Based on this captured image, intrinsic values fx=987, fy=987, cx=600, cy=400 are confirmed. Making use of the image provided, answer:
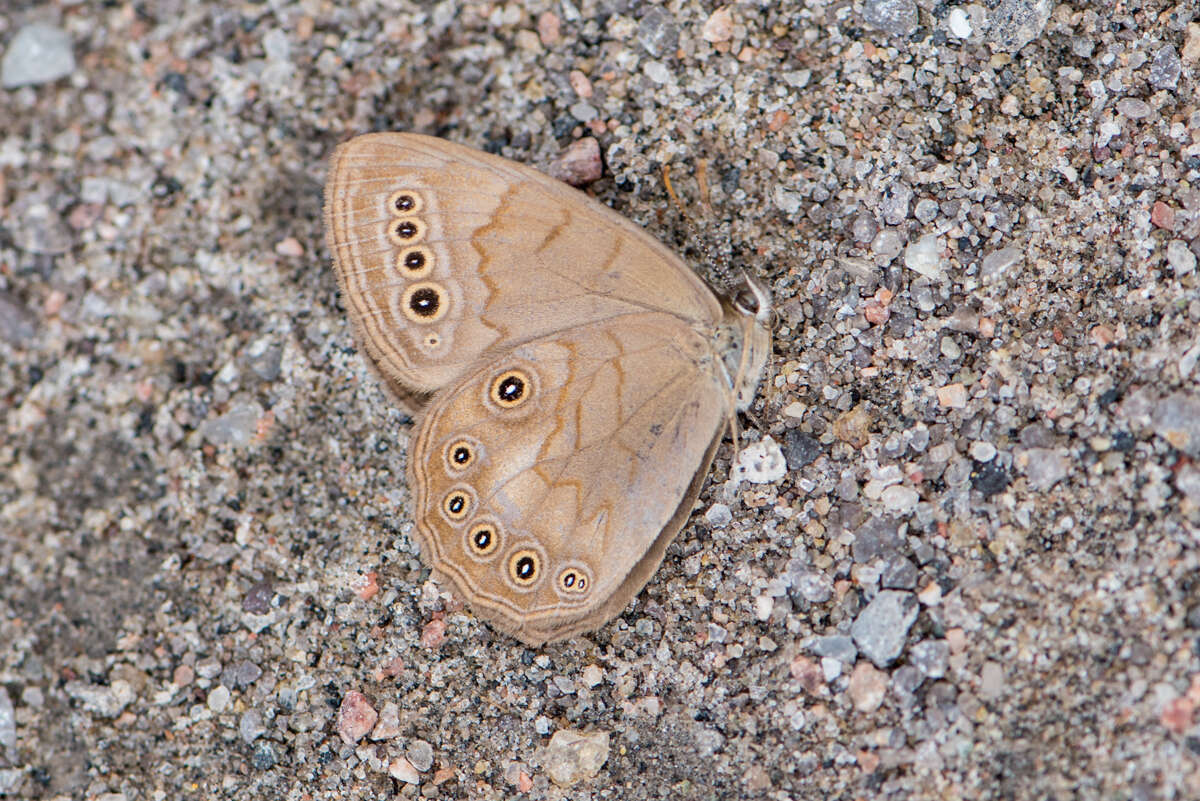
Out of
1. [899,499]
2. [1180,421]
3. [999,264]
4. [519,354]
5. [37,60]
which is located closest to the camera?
[1180,421]

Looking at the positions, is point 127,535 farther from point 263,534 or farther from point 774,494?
point 774,494

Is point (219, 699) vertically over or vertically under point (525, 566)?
under

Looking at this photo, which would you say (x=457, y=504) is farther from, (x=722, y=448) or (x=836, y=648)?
(x=836, y=648)

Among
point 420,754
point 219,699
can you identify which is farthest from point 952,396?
point 219,699

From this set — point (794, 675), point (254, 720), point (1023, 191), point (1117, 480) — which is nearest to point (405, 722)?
point (254, 720)

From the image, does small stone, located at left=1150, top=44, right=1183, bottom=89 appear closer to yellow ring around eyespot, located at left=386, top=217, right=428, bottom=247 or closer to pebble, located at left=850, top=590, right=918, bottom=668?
pebble, located at left=850, top=590, right=918, bottom=668

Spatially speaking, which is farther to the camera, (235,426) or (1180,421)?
(235,426)

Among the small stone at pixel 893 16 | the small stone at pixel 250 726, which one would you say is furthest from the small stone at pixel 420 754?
the small stone at pixel 893 16
